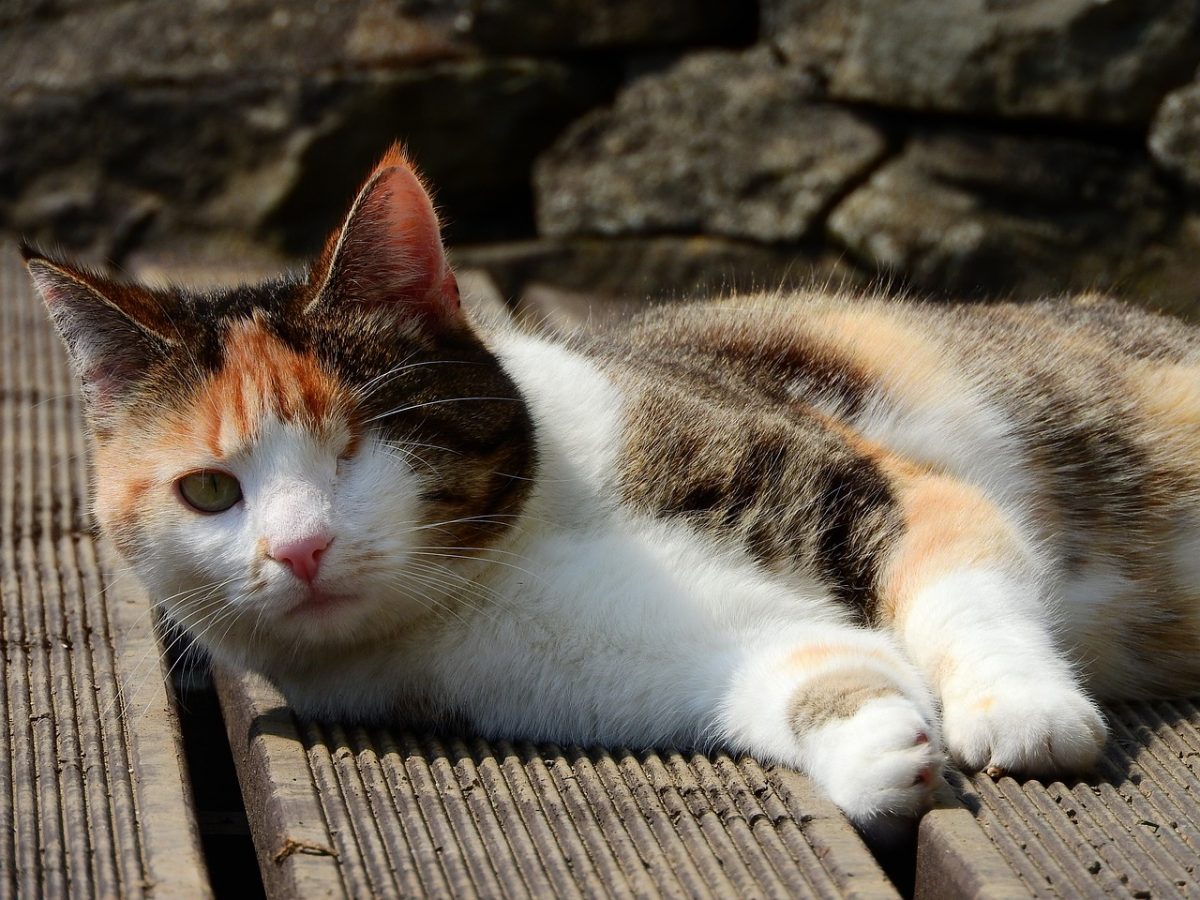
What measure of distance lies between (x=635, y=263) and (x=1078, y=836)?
3.47 meters

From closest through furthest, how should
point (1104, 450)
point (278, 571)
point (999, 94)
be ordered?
point (278, 571)
point (1104, 450)
point (999, 94)

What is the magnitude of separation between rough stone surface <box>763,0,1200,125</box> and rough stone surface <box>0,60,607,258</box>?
1.05 metres

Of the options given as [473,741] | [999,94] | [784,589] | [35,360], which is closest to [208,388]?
[473,741]

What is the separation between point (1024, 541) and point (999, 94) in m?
2.45

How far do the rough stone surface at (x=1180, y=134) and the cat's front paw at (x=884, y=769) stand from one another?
2.94 meters

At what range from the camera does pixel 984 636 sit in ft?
6.06

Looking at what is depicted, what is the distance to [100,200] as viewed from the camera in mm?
5172

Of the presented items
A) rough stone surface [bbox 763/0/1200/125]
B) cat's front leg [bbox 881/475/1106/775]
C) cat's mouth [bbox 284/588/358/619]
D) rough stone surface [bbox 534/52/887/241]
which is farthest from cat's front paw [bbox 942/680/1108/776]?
rough stone surface [bbox 534/52/887/241]

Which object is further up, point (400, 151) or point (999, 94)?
point (400, 151)

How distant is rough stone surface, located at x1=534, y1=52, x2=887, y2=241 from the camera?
4520mm

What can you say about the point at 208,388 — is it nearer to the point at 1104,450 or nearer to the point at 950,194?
the point at 1104,450

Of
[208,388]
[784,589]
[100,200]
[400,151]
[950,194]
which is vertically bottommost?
[100,200]

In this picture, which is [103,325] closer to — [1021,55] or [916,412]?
[916,412]

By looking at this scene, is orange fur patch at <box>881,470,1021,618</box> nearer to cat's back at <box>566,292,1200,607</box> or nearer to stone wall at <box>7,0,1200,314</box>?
cat's back at <box>566,292,1200,607</box>
